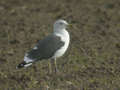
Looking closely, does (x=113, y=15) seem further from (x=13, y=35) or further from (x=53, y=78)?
(x=53, y=78)

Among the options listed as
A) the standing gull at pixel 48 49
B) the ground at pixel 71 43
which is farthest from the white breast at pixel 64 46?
the ground at pixel 71 43

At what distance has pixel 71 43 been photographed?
9.14 m

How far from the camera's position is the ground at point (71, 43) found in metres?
7.03

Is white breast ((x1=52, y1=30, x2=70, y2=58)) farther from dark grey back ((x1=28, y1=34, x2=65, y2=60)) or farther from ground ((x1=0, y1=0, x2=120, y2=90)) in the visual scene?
ground ((x1=0, y1=0, x2=120, y2=90))

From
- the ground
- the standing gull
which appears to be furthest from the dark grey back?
the ground

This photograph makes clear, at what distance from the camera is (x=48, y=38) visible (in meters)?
7.26

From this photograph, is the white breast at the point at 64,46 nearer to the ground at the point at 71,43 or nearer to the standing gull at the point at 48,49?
the standing gull at the point at 48,49

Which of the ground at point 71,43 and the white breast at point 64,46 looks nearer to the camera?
the ground at point 71,43

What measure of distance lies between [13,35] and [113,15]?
3285 millimetres

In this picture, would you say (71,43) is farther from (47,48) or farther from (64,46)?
(47,48)

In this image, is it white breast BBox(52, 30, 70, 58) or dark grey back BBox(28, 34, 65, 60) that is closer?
dark grey back BBox(28, 34, 65, 60)

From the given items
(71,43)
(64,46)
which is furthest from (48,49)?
(71,43)

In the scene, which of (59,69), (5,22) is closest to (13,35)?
(5,22)

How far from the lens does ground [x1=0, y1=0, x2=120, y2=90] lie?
7031mm
